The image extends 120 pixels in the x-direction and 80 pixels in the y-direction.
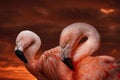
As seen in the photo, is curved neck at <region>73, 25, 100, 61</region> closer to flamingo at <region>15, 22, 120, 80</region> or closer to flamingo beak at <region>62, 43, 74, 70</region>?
flamingo at <region>15, 22, 120, 80</region>

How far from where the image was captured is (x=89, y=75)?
1007 centimetres

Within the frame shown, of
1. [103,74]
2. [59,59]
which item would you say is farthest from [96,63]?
[59,59]

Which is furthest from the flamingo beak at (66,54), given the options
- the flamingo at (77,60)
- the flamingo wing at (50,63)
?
the flamingo wing at (50,63)

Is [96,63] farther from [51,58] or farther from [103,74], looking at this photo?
[51,58]

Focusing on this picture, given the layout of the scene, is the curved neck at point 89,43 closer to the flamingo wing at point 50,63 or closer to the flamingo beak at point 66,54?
the flamingo beak at point 66,54

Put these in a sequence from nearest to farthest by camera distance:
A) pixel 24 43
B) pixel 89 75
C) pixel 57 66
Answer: pixel 89 75 < pixel 57 66 < pixel 24 43

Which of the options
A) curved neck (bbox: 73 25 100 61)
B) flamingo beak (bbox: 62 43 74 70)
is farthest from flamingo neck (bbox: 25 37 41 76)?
flamingo beak (bbox: 62 43 74 70)

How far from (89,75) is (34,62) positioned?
2464 mm

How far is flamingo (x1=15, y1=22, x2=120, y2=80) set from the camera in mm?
10070

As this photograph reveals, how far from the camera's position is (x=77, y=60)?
10.4 metres

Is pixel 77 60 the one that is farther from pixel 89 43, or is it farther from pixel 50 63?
pixel 50 63

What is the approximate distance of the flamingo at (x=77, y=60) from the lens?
33.0 feet

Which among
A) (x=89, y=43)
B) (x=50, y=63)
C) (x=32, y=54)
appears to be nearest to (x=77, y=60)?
(x=89, y=43)

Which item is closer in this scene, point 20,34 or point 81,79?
point 81,79
